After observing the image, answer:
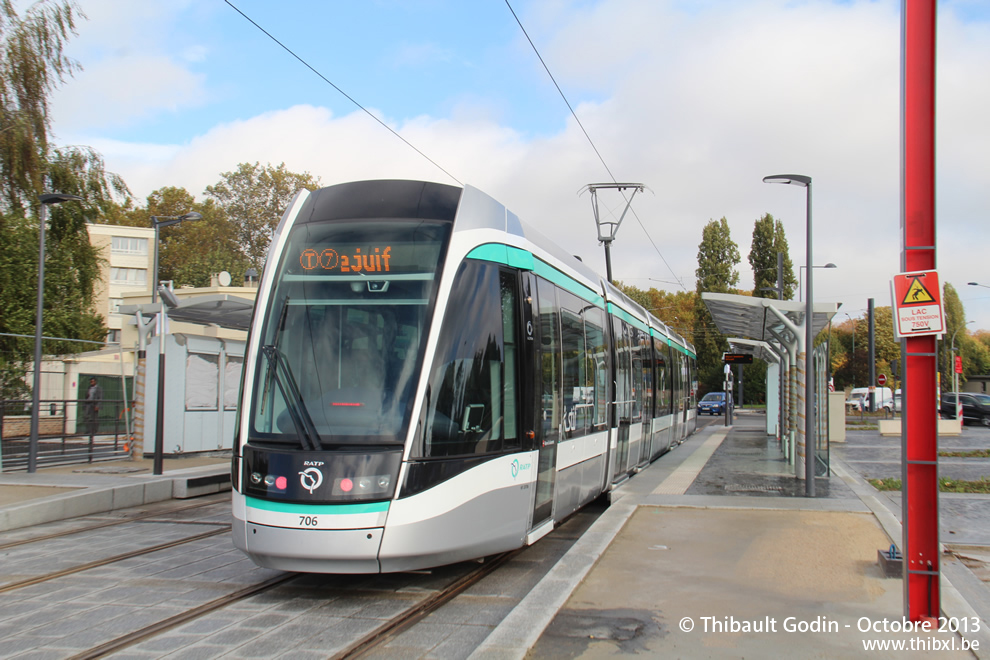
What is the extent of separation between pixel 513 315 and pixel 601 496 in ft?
19.7

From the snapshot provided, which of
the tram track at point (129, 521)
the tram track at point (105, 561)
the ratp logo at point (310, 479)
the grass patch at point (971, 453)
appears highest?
the ratp logo at point (310, 479)

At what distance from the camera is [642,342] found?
52.5ft

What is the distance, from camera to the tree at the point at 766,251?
219 feet

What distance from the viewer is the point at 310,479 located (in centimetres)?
627

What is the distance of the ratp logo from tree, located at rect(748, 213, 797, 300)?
63589 mm

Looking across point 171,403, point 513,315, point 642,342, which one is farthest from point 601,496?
point 171,403

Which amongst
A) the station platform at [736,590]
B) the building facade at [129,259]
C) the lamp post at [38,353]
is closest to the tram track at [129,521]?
the lamp post at [38,353]

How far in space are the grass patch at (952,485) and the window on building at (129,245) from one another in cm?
5805

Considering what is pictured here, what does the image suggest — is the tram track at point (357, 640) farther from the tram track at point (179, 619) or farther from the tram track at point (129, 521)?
the tram track at point (129, 521)

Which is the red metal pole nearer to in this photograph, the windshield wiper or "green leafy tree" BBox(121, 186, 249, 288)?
the windshield wiper

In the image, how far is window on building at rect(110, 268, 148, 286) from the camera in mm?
62188

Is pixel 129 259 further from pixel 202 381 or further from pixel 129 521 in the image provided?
pixel 129 521

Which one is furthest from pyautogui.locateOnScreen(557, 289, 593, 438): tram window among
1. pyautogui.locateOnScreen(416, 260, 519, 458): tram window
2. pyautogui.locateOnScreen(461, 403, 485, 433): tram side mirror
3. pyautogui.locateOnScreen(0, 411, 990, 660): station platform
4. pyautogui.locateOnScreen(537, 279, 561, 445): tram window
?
pyautogui.locateOnScreen(461, 403, 485, 433): tram side mirror

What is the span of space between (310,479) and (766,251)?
215ft
